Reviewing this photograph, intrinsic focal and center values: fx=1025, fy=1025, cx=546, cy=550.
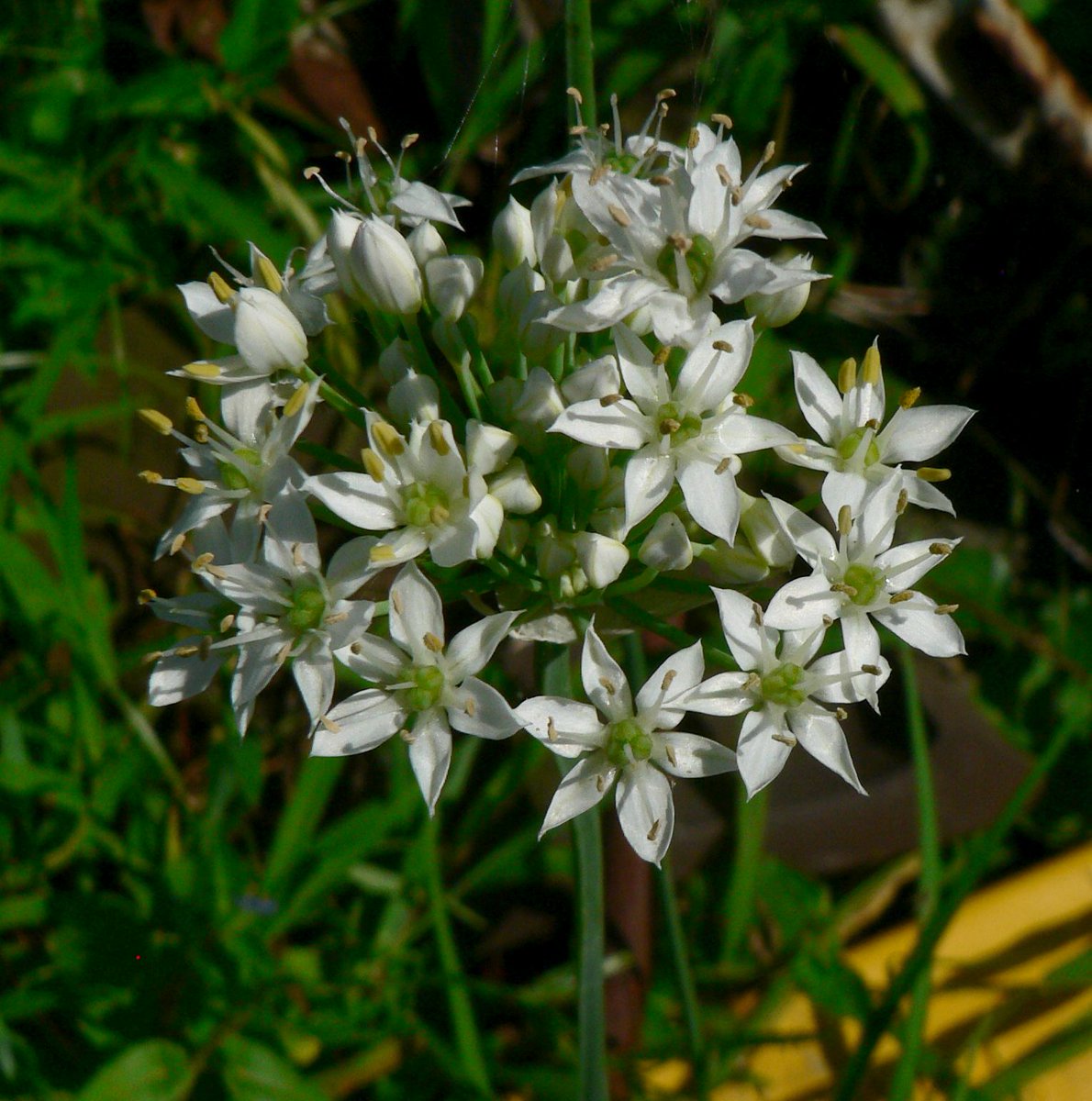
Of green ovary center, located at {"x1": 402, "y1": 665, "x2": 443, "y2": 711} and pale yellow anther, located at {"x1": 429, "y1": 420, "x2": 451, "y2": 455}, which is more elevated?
pale yellow anther, located at {"x1": 429, "y1": 420, "x2": 451, "y2": 455}

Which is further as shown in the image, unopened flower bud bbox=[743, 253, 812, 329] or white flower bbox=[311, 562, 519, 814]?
Result: unopened flower bud bbox=[743, 253, 812, 329]

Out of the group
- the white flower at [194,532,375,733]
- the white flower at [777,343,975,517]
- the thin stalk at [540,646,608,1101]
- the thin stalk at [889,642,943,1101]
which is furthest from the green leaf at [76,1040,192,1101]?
the white flower at [777,343,975,517]

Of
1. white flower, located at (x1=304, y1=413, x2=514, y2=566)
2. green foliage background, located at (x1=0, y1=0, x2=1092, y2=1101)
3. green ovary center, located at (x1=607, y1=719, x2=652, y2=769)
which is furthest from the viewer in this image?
green foliage background, located at (x1=0, y1=0, x2=1092, y2=1101)

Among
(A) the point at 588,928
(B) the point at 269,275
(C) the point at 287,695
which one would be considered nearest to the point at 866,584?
(A) the point at 588,928

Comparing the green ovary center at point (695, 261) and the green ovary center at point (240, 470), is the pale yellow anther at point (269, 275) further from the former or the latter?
the green ovary center at point (695, 261)

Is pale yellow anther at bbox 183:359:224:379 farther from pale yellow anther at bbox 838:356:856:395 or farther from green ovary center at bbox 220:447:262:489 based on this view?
pale yellow anther at bbox 838:356:856:395

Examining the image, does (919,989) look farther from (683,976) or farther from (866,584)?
(866,584)

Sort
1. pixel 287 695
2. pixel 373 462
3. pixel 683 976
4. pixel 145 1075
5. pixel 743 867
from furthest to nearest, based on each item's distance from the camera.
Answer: pixel 287 695
pixel 743 867
pixel 145 1075
pixel 683 976
pixel 373 462
